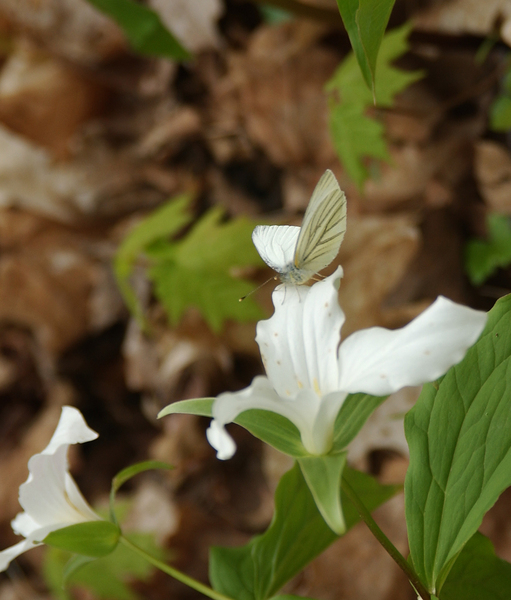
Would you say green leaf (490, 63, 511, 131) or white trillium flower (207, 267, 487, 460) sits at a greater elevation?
white trillium flower (207, 267, 487, 460)

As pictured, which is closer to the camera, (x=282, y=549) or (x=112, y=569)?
(x=282, y=549)

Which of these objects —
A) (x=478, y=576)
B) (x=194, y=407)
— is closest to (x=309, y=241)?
(x=194, y=407)

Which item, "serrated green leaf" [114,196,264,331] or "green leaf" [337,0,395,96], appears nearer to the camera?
"green leaf" [337,0,395,96]

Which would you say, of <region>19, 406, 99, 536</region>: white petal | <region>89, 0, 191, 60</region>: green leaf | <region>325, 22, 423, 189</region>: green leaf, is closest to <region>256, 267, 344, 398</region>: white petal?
<region>19, 406, 99, 536</region>: white petal

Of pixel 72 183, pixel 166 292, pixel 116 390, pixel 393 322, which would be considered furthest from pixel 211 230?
pixel 72 183

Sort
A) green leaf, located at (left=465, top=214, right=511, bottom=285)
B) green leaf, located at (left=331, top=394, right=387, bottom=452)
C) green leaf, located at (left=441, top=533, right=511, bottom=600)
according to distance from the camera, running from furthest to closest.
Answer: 1. green leaf, located at (left=465, top=214, right=511, bottom=285)
2. green leaf, located at (left=441, top=533, right=511, bottom=600)
3. green leaf, located at (left=331, top=394, right=387, bottom=452)

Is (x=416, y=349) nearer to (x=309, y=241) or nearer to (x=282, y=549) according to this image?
(x=309, y=241)

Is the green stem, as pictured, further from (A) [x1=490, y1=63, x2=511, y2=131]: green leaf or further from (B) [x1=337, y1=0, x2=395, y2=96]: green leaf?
(A) [x1=490, y1=63, x2=511, y2=131]: green leaf
